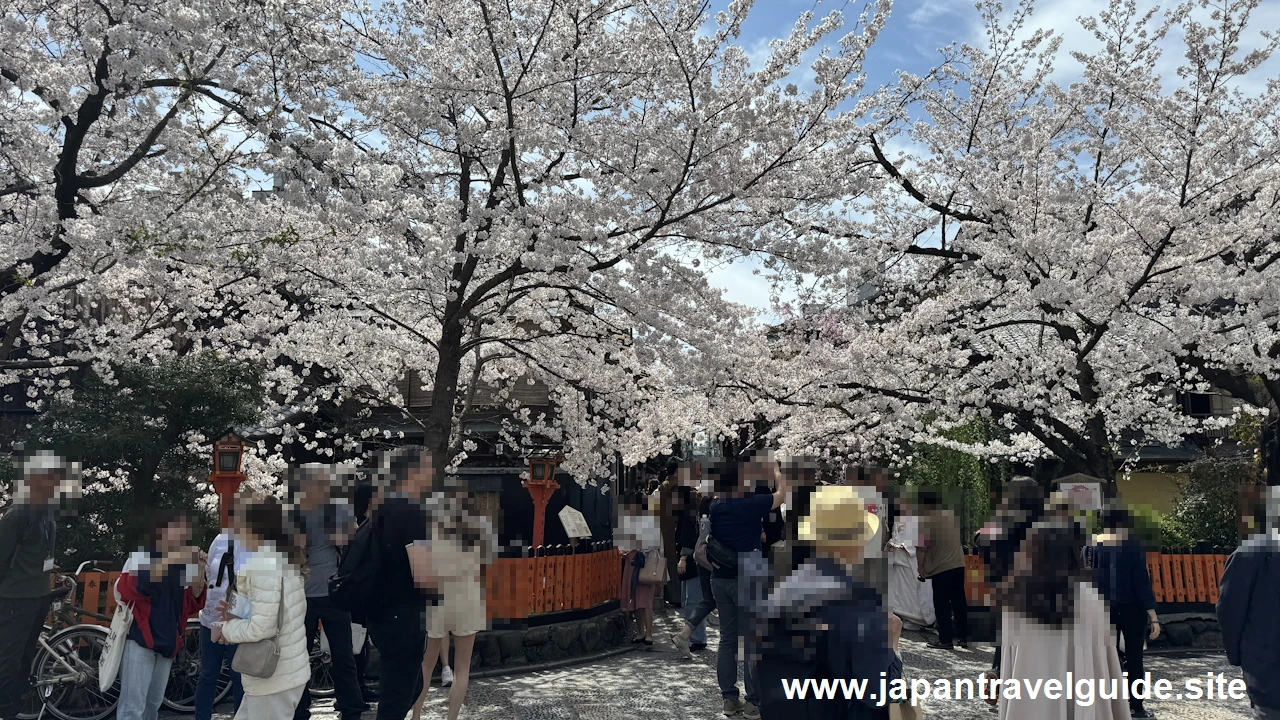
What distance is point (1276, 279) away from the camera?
785cm

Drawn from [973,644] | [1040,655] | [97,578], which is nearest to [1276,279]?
[973,644]

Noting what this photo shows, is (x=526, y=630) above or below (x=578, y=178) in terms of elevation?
below

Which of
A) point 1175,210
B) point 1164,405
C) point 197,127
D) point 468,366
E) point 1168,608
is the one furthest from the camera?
point 468,366

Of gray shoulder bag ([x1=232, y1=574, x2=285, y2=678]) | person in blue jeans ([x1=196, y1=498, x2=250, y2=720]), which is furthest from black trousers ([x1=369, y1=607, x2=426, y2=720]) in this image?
person in blue jeans ([x1=196, y1=498, x2=250, y2=720])

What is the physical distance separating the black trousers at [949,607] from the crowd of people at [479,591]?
2.32 metres

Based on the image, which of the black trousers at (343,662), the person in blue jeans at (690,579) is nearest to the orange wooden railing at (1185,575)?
the person in blue jeans at (690,579)

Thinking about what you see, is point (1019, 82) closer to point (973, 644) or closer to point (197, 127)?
point (973, 644)

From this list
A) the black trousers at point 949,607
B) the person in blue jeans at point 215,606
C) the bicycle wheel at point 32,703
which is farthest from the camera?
the black trousers at point 949,607

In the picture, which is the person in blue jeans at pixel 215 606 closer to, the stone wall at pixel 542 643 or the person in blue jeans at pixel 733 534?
the stone wall at pixel 542 643

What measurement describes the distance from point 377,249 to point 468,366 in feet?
14.6

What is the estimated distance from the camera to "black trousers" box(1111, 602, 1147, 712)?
18.1ft

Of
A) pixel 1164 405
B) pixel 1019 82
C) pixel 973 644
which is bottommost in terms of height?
pixel 973 644

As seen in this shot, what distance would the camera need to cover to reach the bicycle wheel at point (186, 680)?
18.9ft

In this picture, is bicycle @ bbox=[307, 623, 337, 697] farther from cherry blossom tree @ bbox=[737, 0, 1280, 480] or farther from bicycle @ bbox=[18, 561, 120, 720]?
cherry blossom tree @ bbox=[737, 0, 1280, 480]
